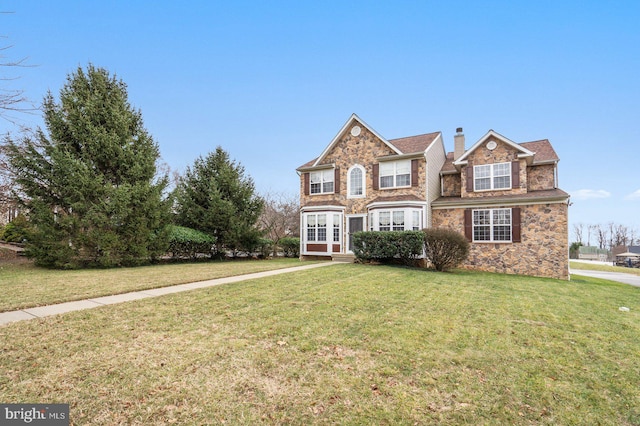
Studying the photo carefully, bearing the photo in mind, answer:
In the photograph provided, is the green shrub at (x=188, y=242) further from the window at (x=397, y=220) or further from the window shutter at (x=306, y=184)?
the window at (x=397, y=220)

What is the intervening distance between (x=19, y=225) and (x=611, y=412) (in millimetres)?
30393

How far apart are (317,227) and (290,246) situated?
4.06 m

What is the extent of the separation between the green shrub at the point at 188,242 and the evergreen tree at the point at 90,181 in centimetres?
153

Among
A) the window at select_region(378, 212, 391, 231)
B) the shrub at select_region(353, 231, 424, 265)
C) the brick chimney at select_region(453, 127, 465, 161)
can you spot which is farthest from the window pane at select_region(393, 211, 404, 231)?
the brick chimney at select_region(453, 127, 465, 161)

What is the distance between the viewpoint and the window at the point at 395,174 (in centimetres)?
1689

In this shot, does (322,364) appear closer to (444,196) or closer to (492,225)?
(492,225)

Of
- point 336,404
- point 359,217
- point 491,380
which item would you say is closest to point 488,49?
point 359,217

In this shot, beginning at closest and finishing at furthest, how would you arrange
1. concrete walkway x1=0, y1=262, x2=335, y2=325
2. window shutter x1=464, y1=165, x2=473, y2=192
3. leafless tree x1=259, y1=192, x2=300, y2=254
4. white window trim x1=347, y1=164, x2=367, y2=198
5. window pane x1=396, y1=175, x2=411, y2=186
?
concrete walkway x1=0, y1=262, x2=335, y2=325
window shutter x1=464, y1=165, x2=473, y2=192
window pane x1=396, y1=175, x2=411, y2=186
white window trim x1=347, y1=164, x2=367, y2=198
leafless tree x1=259, y1=192, x2=300, y2=254

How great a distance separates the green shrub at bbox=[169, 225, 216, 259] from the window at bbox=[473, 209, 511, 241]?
15295 millimetres

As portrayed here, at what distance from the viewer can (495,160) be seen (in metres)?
15.9

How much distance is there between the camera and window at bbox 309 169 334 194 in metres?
19.1

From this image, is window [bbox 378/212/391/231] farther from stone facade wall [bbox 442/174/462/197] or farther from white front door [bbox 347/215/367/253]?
stone facade wall [bbox 442/174/462/197]

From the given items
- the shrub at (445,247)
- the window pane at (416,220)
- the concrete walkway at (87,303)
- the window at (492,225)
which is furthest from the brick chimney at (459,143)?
the concrete walkway at (87,303)

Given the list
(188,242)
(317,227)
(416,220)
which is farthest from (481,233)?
(188,242)
